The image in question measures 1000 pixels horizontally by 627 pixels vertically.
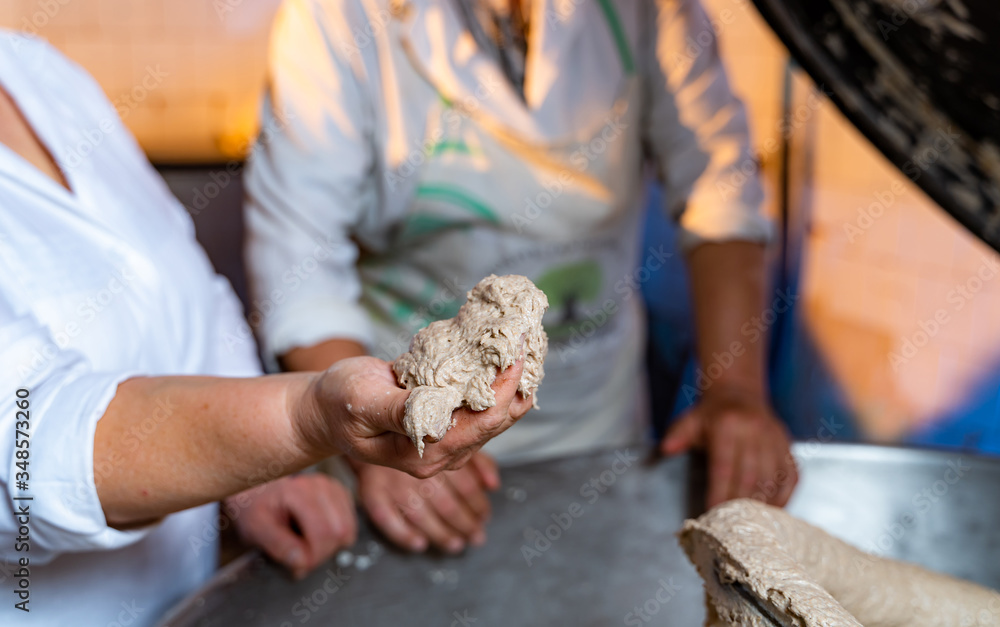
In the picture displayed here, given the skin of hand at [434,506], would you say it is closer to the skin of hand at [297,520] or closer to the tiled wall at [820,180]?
the skin of hand at [297,520]

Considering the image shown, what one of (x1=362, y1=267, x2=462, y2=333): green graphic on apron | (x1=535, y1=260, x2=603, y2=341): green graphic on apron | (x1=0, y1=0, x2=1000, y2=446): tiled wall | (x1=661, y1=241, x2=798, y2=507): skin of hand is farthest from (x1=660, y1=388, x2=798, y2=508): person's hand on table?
(x1=0, y1=0, x2=1000, y2=446): tiled wall

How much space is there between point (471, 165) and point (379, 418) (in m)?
0.73

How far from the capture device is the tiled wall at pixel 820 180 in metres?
2.11

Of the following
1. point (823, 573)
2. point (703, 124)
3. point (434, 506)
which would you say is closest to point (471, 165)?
point (703, 124)

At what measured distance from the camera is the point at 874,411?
95.1 inches

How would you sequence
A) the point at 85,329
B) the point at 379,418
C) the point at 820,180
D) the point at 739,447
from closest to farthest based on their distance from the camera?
1. the point at 379,418
2. the point at 85,329
3. the point at 739,447
4. the point at 820,180

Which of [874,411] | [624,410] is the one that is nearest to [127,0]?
[624,410]

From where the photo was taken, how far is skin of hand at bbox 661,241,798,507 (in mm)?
1041

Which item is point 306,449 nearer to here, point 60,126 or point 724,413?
point 60,126

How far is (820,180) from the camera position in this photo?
2424mm

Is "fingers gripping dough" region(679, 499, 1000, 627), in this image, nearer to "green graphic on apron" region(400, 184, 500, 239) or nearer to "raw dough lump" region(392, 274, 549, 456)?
"raw dough lump" region(392, 274, 549, 456)

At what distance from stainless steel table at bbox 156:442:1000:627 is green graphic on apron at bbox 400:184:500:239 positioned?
1.31 ft

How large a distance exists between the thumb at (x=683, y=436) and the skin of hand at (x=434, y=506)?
0.85ft

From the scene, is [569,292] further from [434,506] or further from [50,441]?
[50,441]
